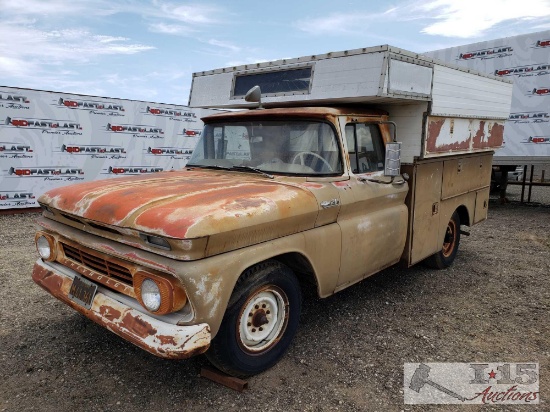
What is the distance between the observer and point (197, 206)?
2793mm

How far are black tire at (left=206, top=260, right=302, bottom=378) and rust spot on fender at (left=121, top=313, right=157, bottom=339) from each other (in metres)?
0.47

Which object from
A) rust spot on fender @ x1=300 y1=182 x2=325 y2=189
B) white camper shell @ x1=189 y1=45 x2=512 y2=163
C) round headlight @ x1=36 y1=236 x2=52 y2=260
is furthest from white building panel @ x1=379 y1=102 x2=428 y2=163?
round headlight @ x1=36 y1=236 x2=52 y2=260

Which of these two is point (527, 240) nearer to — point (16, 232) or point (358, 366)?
point (358, 366)

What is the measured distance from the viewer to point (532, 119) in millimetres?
10398

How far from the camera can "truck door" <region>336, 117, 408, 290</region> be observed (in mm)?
3793

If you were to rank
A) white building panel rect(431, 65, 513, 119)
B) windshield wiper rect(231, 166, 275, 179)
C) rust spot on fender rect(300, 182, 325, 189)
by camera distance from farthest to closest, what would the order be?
white building panel rect(431, 65, 513, 119), windshield wiper rect(231, 166, 275, 179), rust spot on fender rect(300, 182, 325, 189)

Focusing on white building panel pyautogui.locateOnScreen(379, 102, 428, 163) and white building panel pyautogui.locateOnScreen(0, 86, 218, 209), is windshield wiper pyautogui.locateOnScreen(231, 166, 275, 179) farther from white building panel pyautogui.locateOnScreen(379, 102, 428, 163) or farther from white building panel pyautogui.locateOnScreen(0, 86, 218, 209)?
white building panel pyautogui.locateOnScreen(0, 86, 218, 209)

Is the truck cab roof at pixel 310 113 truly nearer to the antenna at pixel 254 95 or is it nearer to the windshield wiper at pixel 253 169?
the antenna at pixel 254 95

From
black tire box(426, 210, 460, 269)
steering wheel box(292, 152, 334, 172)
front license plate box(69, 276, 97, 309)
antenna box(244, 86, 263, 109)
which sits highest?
antenna box(244, 86, 263, 109)

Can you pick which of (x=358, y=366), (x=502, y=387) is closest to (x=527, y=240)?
(x=502, y=387)

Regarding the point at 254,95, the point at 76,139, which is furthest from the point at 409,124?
the point at 76,139

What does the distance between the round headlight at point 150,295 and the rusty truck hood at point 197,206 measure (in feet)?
1.18

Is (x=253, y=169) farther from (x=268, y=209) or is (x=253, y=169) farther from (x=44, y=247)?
(x=44, y=247)

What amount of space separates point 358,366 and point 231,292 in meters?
1.39
